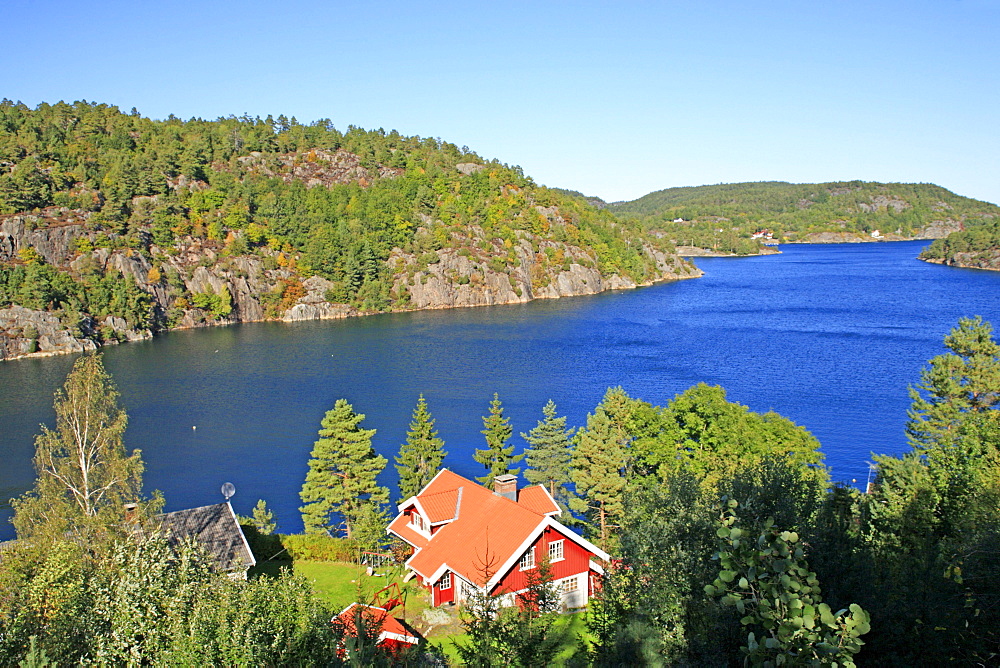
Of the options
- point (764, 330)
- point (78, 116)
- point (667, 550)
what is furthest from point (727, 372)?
point (78, 116)

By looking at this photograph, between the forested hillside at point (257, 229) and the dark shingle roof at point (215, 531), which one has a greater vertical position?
the forested hillside at point (257, 229)

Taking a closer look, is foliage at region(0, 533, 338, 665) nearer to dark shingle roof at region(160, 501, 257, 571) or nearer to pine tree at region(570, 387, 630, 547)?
dark shingle roof at region(160, 501, 257, 571)

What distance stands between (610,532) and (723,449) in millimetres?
5789

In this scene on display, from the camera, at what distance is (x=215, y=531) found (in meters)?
21.7

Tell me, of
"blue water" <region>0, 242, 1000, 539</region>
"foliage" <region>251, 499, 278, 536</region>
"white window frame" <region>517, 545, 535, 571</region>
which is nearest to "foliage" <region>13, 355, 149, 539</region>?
"foliage" <region>251, 499, 278, 536</region>

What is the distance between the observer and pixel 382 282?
106125mm

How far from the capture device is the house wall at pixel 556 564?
19875 millimetres

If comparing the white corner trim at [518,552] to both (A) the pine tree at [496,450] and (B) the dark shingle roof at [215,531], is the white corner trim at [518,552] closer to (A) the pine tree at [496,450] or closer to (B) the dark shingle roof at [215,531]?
(B) the dark shingle roof at [215,531]

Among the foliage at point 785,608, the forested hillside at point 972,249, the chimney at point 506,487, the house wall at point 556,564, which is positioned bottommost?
the house wall at point 556,564

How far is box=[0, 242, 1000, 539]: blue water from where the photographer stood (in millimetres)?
39469

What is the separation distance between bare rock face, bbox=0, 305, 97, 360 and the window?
7139cm

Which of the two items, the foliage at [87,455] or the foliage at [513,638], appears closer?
the foliage at [513,638]

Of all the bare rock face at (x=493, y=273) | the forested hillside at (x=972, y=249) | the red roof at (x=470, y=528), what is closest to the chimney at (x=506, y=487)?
the red roof at (x=470, y=528)

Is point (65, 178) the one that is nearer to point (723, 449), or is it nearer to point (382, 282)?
point (382, 282)
